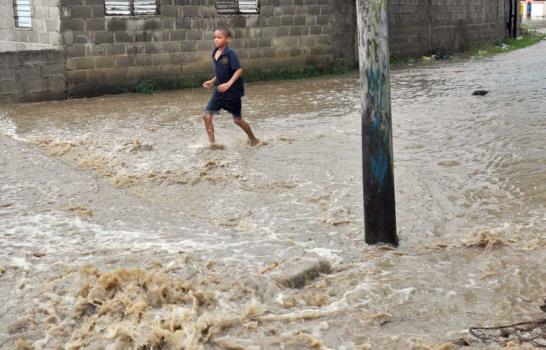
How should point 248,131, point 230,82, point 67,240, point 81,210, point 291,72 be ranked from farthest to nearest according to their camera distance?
point 291,72 < point 248,131 < point 230,82 < point 81,210 < point 67,240

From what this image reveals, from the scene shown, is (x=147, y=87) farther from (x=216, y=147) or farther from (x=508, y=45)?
(x=508, y=45)

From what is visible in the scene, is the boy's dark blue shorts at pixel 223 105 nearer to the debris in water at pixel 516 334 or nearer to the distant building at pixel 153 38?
the distant building at pixel 153 38

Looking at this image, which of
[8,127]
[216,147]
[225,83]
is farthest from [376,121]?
[8,127]

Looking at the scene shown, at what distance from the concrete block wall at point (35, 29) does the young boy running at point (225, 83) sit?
551cm

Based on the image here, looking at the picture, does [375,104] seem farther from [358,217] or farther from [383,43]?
[358,217]

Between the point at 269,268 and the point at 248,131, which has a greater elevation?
the point at 248,131

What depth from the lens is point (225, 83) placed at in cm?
908

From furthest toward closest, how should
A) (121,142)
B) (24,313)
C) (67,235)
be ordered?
(121,142)
(67,235)
(24,313)

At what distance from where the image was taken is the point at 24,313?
4.40m

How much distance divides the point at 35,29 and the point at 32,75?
1632 millimetres

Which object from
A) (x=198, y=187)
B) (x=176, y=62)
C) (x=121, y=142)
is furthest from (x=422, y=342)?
(x=176, y=62)

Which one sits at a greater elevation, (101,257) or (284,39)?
(284,39)

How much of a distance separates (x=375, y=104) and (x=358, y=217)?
1397mm

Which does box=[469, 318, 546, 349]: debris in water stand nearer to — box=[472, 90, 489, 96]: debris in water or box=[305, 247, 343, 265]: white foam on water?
box=[305, 247, 343, 265]: white foam on water
